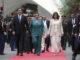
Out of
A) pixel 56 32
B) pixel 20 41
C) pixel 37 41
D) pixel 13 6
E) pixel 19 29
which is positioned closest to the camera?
pixel 20 41

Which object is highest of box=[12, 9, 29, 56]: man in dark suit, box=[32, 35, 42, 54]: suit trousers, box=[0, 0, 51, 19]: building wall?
box=[0, 0, 51, 19]: building wall

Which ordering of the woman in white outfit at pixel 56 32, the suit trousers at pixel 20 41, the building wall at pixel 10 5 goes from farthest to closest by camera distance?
the building wall at pixel 10 5 < the woman in white outfit at pixel 56 32 < the suit trousers at pixel 20 41

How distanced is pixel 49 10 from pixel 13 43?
2971 centimetres

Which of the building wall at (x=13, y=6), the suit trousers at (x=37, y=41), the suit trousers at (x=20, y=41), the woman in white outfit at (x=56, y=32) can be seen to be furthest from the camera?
the building wall at (x=13, y=6)

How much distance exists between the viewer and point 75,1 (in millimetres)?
53188

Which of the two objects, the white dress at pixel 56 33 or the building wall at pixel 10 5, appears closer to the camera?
the white dress at pixel 56 33

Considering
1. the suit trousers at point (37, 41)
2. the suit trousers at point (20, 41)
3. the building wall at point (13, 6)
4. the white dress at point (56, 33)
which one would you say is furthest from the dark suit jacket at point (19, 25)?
the building wall at point (13, 6)

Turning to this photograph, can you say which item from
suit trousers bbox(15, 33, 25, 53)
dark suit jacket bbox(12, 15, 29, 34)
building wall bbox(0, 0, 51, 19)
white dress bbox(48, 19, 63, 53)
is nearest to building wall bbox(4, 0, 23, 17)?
building wall bbox(0, 0, 51, 19)

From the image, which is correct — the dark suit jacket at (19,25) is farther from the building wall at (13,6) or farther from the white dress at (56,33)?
the building wall at (13,6)

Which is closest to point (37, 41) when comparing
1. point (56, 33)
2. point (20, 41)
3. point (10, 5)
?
point (20, 41)

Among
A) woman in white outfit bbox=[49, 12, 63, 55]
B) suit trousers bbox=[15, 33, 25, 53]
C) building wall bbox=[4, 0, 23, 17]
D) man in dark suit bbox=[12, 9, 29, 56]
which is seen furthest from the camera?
building wall bbox=[4, 0, 23, 17]

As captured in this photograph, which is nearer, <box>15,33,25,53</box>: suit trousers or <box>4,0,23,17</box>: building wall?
<box>15,33,25,53</box>: suit trousers

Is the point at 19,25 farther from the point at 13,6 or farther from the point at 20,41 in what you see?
the point at 13,6

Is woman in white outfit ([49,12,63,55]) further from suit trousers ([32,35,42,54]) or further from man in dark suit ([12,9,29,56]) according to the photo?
man in dark suit ([12,9,29,56])
